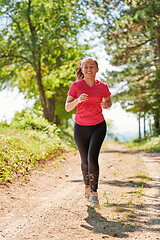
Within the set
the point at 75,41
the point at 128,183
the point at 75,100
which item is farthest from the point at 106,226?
the point at 75,41

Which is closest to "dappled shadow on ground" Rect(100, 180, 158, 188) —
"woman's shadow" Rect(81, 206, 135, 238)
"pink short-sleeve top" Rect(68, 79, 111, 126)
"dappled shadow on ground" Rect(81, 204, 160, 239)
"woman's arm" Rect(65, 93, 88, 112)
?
"dappled shadow on ground" Rect(81, 204, 160, 239)

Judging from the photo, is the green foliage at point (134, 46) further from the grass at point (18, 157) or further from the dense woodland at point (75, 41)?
the grass at point (18, 157)

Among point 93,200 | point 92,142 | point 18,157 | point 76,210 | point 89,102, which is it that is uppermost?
point 89,102

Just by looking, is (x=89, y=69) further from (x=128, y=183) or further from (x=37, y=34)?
(x=37, y=34)

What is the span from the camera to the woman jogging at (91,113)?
17.3ft

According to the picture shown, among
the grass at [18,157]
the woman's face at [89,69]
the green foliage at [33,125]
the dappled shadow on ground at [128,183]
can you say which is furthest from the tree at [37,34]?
the woman's face at [89,69]

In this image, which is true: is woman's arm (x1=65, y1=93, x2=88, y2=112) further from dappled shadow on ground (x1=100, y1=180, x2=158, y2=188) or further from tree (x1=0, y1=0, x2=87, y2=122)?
tree (x1=0, y1=0, x2=87, y2=122)

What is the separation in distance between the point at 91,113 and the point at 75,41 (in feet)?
58.3

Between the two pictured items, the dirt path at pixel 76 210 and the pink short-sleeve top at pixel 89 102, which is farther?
the pink short-sleeve top at pixel 89 102

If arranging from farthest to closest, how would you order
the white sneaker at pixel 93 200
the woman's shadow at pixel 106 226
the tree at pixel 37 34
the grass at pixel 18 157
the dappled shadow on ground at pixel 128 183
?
the tree at pixel 37 34 < the grass at pixel 18 157 < the dappled shadow on ground at pixel 128 183 < the white sneaker at pixel 93 200 < the woman's shadow at pixel 106 226

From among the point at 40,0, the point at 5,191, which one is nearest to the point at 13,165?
the point at 5,191

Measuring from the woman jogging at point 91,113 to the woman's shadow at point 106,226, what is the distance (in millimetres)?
576

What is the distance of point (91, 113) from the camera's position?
532 centimetres

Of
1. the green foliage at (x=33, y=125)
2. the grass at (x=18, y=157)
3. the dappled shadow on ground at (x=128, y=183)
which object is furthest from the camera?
the green foliage at (x=33, y=125)
